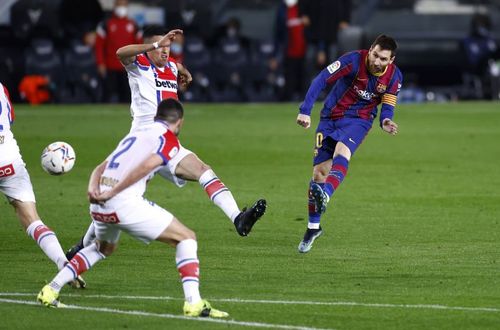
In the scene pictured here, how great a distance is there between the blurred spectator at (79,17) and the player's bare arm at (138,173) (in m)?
25.2

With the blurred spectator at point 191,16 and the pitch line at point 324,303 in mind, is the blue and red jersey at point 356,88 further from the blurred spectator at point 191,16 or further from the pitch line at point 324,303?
the blurred spectator at point 191,16

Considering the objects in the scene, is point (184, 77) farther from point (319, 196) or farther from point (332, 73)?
point (319, 196)

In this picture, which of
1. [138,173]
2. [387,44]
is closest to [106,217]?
[138,173]

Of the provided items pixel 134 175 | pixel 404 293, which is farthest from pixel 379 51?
pixel 134 175

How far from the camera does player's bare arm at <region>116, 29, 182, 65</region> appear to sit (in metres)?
12.6

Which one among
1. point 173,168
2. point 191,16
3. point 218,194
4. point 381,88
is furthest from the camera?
point 191,16

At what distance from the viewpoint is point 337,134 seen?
1449cm

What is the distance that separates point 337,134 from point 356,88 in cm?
51

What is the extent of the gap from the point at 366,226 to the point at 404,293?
4592 mm

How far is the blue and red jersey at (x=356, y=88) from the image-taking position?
14250 mm

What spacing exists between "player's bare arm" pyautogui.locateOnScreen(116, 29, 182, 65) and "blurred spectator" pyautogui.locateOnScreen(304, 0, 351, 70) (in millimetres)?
19937

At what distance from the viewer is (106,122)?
2977 centimetres

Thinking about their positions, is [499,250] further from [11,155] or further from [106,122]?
[106,122]

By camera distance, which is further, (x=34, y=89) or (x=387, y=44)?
(x=34, y=89)
